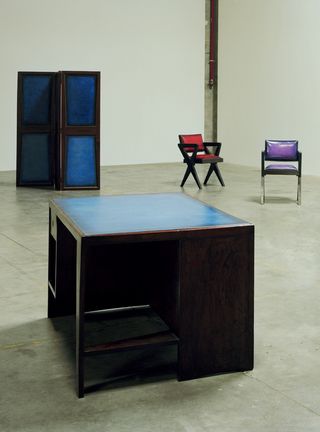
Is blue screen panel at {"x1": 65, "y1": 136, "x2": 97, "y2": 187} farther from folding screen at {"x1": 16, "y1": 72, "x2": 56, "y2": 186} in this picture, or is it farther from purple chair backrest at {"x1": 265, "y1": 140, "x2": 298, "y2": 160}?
purple chair backrest at {"x1": 265, "y1": 140, "x2": 298, "y2": 160}

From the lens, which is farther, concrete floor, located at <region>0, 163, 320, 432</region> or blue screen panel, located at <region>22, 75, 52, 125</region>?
blue screen panel, located at <region>22, 75, 52, 125</region>

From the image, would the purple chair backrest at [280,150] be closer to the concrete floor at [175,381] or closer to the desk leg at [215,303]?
the concrete floor at [175,381]

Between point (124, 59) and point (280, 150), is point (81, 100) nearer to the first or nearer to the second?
point (280, 150)

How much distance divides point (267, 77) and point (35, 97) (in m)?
5.05

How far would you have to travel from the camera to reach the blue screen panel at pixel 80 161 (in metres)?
10.1

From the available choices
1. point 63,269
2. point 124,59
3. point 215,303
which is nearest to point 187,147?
point 124,59

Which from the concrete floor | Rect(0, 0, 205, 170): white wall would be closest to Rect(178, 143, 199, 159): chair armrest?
Rect(0, 0, 205, 170): white wall

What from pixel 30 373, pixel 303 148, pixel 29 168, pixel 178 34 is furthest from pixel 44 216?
pixel 178 34

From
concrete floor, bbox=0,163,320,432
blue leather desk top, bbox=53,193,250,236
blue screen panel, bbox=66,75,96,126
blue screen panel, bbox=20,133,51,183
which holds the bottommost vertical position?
concrete floor, bbox=0,163,320,432

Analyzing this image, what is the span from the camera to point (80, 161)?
33.6 feet

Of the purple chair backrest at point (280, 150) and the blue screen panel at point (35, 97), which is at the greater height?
the blue screen panel at point (35, 97)

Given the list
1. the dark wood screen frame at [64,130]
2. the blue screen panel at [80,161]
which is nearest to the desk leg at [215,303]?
the dark wood screen frame at [64,130]

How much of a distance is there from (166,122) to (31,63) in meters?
3.05

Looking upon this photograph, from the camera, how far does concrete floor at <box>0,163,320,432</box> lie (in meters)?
2.90
